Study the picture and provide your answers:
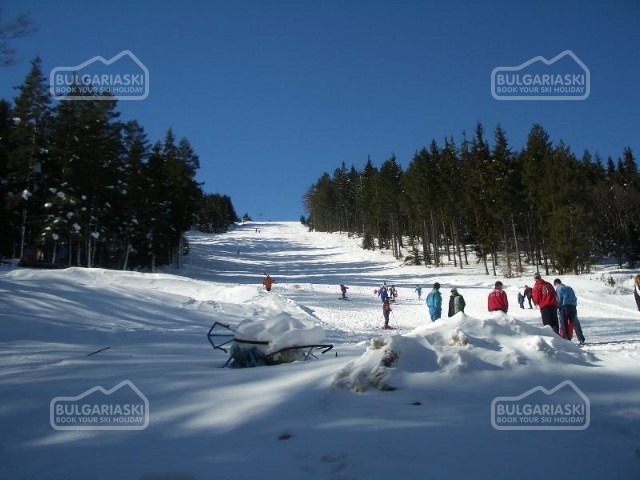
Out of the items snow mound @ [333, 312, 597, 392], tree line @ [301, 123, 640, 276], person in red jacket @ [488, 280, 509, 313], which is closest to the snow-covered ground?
snow mound @ [333, 312, 597, 392]

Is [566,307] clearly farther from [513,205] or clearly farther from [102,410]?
[513,205]

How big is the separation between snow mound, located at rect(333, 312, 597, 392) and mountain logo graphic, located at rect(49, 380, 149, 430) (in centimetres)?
245

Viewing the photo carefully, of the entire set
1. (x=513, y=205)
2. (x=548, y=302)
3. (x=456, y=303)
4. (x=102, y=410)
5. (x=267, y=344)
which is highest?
(x=513, y=205)

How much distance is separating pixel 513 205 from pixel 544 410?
129 ft

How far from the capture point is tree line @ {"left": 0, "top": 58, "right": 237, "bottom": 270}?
27438 mm

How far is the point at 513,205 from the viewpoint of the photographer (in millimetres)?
39875

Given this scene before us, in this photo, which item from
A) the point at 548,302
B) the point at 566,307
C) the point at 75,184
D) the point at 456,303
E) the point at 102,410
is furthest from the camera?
the point at 75,184

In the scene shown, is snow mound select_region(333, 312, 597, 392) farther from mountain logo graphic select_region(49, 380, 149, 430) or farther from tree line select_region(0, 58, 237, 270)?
tree line select_region(0, 58, 237, 270)

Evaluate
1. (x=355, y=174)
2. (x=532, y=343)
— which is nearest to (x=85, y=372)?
(x=532, y=343)

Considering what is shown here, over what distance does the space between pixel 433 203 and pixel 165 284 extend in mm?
34461

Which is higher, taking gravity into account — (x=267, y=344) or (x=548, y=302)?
(x=548, y=302)

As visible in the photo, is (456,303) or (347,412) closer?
(347,412)

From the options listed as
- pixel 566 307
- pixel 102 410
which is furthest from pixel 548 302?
pixel 102 410

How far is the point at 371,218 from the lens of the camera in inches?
2594
